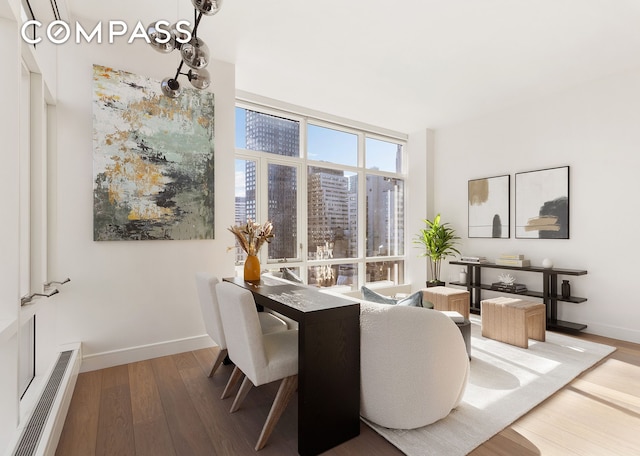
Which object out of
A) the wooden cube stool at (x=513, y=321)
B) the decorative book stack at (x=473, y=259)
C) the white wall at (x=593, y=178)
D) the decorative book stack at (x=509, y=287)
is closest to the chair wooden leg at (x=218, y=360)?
the wooden cube stool at (x=513, y=321)

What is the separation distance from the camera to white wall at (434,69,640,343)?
367cm

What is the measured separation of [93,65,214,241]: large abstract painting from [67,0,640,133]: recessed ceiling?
1.97 ft

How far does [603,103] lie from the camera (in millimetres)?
3859

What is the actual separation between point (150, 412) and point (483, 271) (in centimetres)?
464

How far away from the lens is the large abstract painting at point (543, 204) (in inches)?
163

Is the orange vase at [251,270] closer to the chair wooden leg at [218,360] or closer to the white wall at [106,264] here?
the chair wooden leg at [218,360]

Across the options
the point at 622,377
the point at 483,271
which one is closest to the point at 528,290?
the point at 483,271

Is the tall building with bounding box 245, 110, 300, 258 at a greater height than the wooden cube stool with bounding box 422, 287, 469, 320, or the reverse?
the tall building with bounding box 245, 110, 300, 258

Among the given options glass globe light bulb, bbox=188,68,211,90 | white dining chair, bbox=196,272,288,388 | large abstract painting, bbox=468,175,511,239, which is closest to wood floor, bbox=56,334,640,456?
white dining chair, bbox=196,272,288,388

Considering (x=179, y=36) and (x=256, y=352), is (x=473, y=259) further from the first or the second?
(x=179, y=36)

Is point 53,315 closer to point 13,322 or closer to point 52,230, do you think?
point 52,230

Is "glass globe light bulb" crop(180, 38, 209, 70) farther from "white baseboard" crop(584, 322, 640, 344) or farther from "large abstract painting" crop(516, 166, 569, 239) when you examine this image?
"white baseboard" crop(584, 322, 640, 344)

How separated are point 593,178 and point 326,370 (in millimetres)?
4113

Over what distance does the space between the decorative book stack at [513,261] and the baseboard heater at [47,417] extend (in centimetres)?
482
